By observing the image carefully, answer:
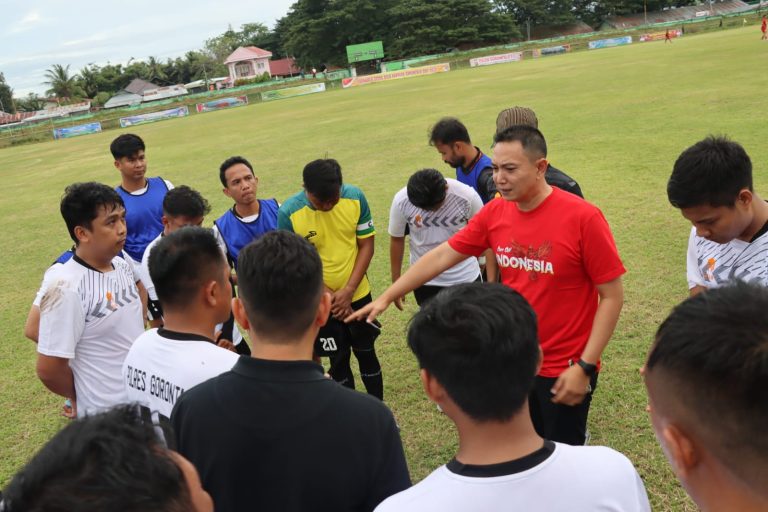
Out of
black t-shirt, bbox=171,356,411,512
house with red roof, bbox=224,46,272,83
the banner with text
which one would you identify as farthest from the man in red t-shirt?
house with red roof, bbox=224,46,272,83

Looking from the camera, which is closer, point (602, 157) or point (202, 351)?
point (202, 351)

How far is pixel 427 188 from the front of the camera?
4387mm

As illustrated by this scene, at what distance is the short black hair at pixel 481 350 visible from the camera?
5.39ft

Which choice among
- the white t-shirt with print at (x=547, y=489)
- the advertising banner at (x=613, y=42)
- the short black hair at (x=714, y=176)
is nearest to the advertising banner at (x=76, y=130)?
the advertising banner at (x=613, y=42)

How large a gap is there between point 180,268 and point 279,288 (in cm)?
76

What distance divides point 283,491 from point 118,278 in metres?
2.32

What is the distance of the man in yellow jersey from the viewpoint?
459cm

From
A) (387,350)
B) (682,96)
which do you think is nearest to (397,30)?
(682,96)

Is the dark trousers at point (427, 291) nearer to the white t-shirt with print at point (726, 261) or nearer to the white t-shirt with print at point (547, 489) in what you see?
the white t-shirt with print at point (726, 261)

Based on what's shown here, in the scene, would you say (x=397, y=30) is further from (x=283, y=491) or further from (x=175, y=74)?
(x=283, y=491)

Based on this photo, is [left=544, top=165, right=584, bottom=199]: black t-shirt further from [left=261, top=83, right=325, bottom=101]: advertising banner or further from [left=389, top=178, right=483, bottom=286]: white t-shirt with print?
[left=261, top=83, right=325, bottom=101]: advertising banner

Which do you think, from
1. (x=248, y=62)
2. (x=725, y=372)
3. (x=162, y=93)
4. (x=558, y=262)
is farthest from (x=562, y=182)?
(x=248, y=62)

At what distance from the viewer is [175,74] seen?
105125 mm

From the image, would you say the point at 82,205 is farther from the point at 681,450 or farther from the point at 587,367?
the point at 681,450
